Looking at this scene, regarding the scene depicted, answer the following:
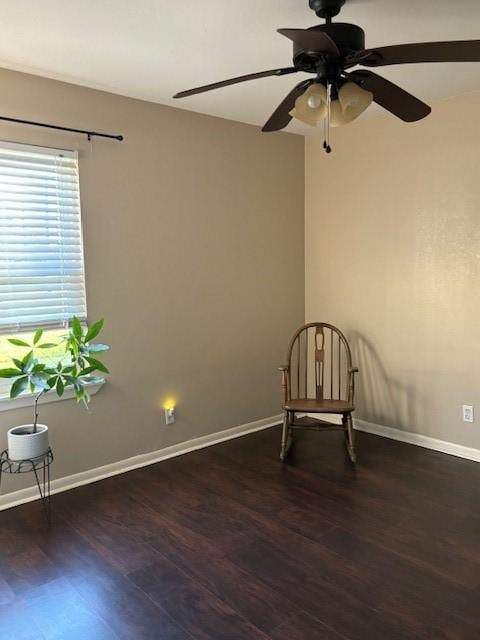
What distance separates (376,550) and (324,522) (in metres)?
0.33

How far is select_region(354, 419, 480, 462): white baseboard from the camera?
3476 mm

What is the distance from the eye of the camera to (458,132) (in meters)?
3.38

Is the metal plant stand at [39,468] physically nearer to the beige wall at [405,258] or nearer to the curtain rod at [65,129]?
the curtain rod at [65,129]

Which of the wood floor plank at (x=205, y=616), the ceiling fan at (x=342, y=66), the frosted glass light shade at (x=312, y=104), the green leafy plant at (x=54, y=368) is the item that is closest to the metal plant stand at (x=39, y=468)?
the green leafy plant at (x=54, y=368)

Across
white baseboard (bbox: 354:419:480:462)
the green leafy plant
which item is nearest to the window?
the green leafy plant

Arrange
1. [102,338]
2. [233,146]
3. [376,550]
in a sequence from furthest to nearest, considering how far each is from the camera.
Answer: [233,146], [102,338], [376,550]

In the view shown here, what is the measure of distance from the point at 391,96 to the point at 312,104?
38 centimetres

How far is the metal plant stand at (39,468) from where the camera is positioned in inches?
107

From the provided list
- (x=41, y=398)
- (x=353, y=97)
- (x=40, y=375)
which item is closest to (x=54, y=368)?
(x=40, y=375)

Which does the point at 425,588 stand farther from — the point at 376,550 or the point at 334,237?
the point at 334,237

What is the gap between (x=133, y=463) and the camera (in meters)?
3.38

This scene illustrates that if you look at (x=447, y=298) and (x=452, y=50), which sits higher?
(x=452, y=50)

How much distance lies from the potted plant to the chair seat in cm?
134

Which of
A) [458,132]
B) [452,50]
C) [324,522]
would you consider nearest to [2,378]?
[324,522]
